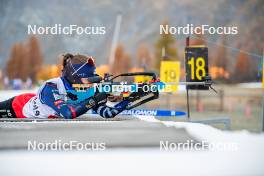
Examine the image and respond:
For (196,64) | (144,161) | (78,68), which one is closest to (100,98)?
(78,68)

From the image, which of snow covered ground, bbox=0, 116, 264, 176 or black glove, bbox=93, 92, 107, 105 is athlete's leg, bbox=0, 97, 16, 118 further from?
black glove, bbox=93, 92, 107, 105

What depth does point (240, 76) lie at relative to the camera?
1334cm

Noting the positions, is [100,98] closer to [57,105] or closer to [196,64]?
[57,105]

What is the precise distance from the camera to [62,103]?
3.14 m

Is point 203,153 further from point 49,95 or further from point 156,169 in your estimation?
point 49,95

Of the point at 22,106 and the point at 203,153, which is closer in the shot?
the point at 22,106

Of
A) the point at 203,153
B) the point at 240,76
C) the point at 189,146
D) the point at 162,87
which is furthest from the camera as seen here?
the point at 240,76

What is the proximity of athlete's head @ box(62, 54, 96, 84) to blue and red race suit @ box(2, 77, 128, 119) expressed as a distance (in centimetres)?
8

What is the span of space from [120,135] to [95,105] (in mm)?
1394

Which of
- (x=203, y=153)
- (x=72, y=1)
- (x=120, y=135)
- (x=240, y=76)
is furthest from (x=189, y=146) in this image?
(x=72, y=1)

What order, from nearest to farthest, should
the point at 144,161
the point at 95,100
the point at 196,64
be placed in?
1. the point at 95,100
2. the point at 144,161
3. the point at 196,64

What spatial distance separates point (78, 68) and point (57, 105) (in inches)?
11.9

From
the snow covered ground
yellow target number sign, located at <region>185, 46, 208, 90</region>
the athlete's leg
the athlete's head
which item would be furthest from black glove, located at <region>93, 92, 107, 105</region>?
yellow target number sign, located at <region>185, 46, 208, 90</region>

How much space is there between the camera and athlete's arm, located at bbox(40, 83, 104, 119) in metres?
3.05
